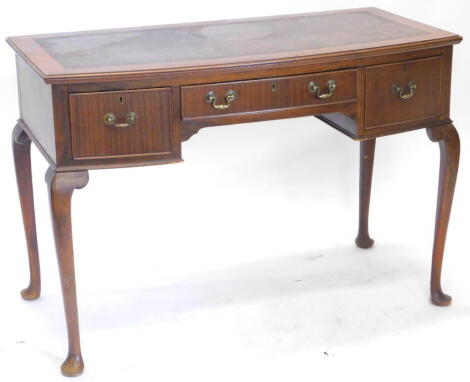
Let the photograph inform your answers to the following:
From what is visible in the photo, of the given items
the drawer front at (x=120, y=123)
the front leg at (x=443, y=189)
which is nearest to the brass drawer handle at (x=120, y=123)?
the drawer front at (x=120, y=123)

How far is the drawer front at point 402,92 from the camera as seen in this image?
3811mm

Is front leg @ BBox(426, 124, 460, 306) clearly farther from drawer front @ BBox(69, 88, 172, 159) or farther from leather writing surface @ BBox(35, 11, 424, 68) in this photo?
drawer front @ BBox(69, 88, 172, 159)

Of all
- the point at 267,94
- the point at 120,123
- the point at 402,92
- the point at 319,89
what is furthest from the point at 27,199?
the point at 402,92

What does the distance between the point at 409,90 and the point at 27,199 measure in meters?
1.36

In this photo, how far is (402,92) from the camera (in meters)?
3.86

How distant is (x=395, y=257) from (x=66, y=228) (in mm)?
1508

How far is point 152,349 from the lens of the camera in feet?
13.1

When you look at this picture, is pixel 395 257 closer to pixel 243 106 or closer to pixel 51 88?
pixel 243 106

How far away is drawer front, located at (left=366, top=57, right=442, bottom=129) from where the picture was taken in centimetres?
381

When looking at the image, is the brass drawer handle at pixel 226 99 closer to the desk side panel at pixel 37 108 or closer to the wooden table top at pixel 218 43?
the wooden table top at pixel 218 43

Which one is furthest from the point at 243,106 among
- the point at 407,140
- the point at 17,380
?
the point at 407,140

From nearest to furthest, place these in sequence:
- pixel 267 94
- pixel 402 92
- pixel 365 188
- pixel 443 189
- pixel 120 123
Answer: pixel 120 123 → pixel 267 94 → pixel 402 92 → pixel 443 189 → pixel 365 188

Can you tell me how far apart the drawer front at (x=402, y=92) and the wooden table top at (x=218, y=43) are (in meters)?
0.08

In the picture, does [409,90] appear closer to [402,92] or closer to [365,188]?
[402,92]
